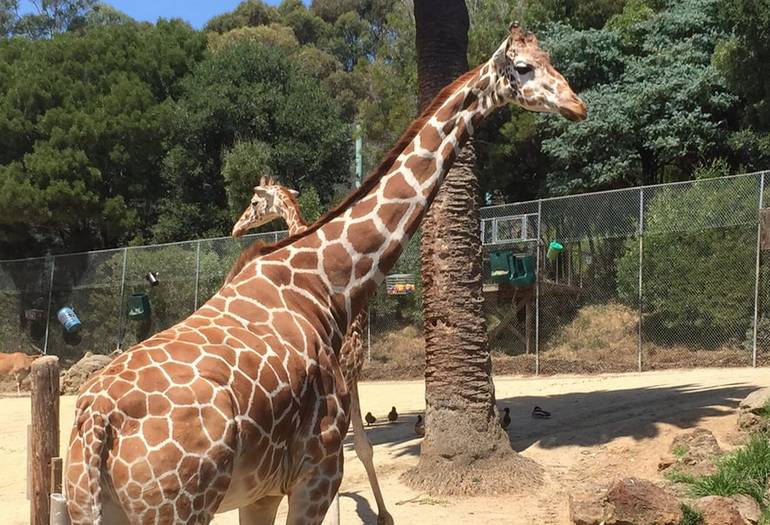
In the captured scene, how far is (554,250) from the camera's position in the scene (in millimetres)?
17547

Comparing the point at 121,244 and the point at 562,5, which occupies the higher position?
the point at 562,5

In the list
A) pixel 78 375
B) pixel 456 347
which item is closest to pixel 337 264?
pixel 456 347

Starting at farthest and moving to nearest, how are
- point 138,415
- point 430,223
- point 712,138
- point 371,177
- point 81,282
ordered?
1. point 81,282
2. point 712,138
3. point 430,223
4. point 371,177
5. point 138,415

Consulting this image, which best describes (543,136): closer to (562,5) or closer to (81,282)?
(562,5)

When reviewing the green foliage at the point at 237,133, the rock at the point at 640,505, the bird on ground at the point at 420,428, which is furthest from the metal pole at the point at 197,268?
the rock at the point at 640,505

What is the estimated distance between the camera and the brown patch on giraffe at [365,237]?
16.3ft

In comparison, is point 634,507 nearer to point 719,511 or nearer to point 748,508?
point 719,511

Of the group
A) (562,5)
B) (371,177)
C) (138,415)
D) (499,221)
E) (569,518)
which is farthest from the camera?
(562,5)

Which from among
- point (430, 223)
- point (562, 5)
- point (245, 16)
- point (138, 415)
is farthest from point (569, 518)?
point (245, 16)

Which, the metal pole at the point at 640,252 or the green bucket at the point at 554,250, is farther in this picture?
the green bucket at the point at 554,250

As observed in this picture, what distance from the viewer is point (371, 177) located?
5203 millimetres

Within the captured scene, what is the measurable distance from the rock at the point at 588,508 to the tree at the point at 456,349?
1593mm

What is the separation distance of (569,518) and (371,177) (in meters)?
3.83

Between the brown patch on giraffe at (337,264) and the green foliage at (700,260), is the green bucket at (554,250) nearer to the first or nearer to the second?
the green foliage at (700,260)
